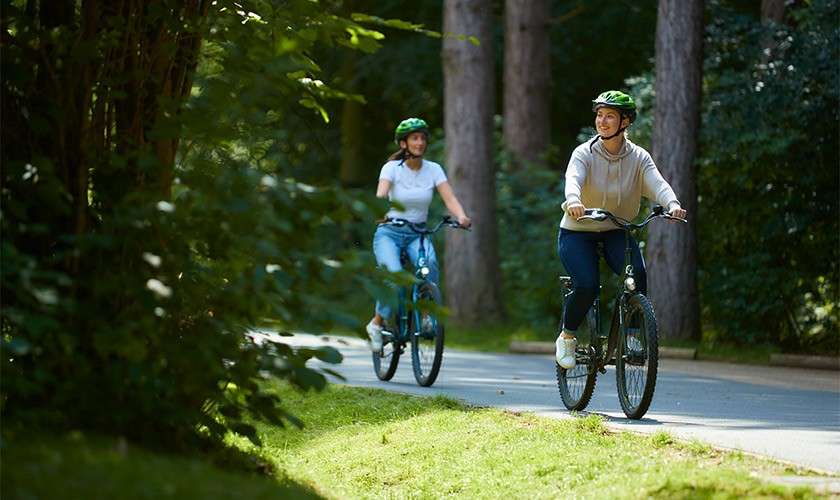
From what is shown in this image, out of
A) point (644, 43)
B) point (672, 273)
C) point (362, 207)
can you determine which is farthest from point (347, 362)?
point (644, 43)

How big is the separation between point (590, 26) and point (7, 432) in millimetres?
26164

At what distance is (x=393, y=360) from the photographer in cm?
1291

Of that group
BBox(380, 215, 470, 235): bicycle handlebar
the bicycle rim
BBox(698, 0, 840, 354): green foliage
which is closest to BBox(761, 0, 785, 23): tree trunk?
BBox(698, 0, 840, 354): green foliage

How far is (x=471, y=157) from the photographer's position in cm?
2155

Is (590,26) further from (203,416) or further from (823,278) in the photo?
(203,416)

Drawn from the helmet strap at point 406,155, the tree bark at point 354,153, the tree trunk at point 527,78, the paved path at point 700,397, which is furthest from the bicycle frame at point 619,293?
the tree bark at point 354,153

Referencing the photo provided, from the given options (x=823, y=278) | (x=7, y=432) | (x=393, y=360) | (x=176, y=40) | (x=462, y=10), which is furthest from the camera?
(x=462, y=10)

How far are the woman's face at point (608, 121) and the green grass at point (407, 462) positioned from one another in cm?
185

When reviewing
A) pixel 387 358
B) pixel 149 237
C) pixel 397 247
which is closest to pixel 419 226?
pixel 397 247

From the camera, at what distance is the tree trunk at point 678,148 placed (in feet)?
57.7

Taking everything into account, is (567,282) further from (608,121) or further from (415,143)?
(415,143)

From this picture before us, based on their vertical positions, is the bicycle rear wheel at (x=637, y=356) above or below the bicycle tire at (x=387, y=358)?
above

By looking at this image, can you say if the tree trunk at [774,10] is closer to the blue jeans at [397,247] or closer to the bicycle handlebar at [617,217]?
the blue jeans at [397,247]

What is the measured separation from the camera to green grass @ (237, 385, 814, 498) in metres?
7.12
